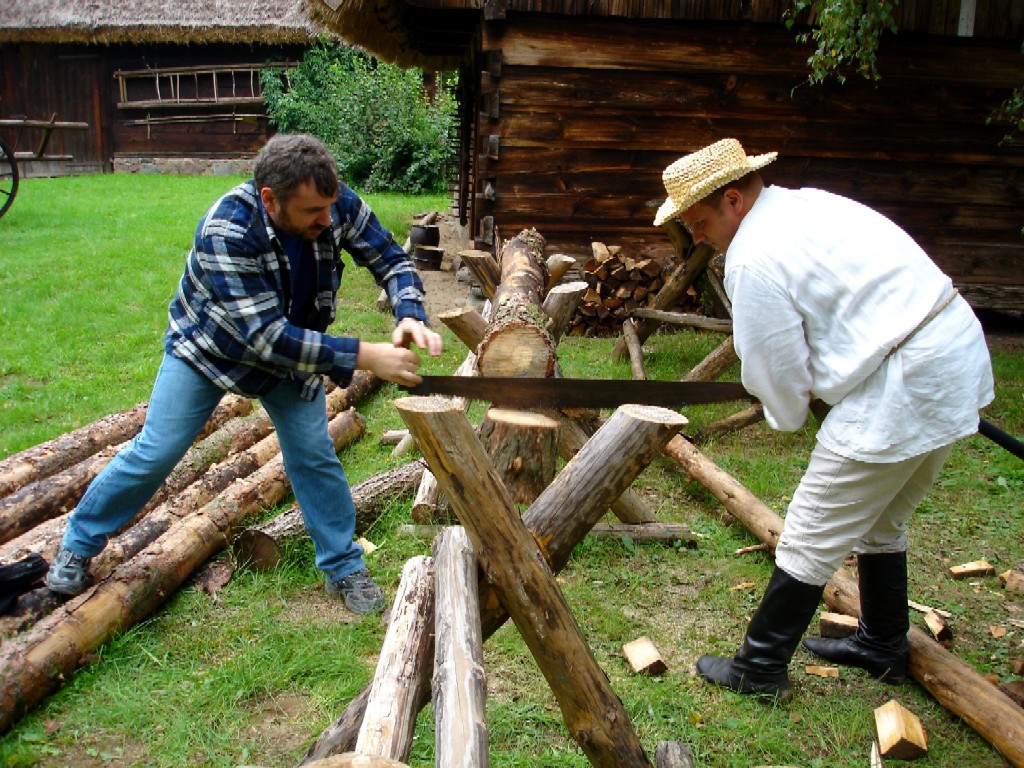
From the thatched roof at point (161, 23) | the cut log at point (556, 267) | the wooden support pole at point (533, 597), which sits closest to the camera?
the wooden support pole at point (533, 597)

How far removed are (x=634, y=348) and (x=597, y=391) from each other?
377 centimetres

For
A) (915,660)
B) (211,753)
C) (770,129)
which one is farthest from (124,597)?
(770,129)

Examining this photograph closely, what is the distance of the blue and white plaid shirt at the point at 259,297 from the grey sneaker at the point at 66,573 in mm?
964

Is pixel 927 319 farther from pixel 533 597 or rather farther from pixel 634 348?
pixel 634 348

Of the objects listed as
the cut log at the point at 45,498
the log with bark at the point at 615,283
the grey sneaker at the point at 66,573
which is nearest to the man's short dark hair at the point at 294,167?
the grey sneaker at the point at 66,573

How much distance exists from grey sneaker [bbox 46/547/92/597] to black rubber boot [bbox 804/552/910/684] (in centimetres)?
321

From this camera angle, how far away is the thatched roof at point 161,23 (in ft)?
68.3

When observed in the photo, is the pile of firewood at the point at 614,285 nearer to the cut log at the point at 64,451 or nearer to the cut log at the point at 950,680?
the cut log at the point at 950,680

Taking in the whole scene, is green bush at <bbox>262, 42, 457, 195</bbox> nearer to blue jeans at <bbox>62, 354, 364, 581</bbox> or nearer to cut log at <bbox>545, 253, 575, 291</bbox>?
cut log at <bbox>545, 253, 575, 291</bbox>

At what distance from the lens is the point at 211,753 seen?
10.00ft

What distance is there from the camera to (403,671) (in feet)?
7.81

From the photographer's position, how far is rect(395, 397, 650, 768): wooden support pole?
8.16 feet

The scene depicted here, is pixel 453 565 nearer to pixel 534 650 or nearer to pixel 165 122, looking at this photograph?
pixel 534 650

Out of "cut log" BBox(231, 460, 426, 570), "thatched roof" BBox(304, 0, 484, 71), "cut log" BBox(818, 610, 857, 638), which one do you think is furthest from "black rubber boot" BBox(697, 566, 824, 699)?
"thatched roof" BBox(304, 0, 484, 71)
